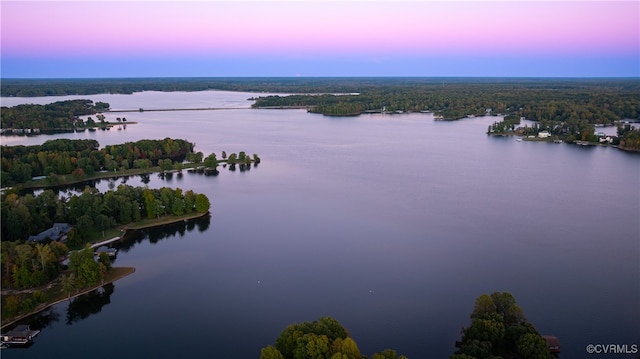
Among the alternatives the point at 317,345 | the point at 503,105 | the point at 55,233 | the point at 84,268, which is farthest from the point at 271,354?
the point at 503,105

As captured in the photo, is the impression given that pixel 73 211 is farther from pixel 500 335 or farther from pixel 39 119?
pixel 39 119

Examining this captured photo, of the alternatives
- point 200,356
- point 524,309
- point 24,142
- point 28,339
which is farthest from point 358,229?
point 24,142

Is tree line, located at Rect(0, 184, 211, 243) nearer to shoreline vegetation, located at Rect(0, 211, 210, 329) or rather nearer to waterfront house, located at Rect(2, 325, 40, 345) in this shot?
shoreline vegetation, located at Rect(0, 211, 210, 329)

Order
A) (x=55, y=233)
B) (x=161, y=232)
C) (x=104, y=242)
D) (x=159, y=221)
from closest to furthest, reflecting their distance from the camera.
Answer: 1. (x=55, y=233)
2. (x=104, y=242)
3. (x=161, y=232)
4. (x=159, y=221)

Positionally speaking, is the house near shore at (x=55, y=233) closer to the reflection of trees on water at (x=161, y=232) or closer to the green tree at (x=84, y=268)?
the reflection of trees on water at (x=161, y=232)

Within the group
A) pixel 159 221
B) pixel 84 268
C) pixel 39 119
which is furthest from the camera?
pixel 39 119

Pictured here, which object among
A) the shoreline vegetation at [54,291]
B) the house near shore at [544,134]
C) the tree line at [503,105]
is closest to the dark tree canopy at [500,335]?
the shoreline vegetation at [54,291]
